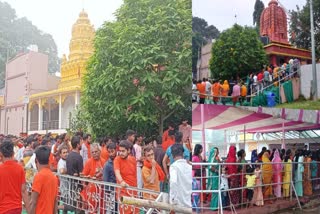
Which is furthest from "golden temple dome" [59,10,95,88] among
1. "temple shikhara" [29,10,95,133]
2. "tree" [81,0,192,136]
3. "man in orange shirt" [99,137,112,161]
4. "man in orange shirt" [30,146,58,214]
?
"man in orange shirt" [30,146,58,214]

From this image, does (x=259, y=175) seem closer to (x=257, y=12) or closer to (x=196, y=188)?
(x=196, y=188)

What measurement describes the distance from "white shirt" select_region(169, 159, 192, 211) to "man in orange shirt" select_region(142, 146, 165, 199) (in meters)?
0.65

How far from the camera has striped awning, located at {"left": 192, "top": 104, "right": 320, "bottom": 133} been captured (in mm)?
1070

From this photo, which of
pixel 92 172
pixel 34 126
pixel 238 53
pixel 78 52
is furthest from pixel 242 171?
pixel 34 126

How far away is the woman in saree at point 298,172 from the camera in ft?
3.61

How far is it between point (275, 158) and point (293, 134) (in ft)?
0.30

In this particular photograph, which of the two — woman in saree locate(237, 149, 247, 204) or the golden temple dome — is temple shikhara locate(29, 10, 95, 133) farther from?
woman in saree locate(237, 149, 247, 204)

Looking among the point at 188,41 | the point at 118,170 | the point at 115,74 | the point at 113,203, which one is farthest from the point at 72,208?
the point at 188,41

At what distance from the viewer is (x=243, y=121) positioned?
43.1 inches

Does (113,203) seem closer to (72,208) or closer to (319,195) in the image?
(72,208)

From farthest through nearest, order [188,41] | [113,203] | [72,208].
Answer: [72,208]
[113,203]
[188,41]

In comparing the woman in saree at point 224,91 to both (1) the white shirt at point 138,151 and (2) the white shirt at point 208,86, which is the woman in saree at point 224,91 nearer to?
(2) the white shirt at point 208,86

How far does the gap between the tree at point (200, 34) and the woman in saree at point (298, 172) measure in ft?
1.30

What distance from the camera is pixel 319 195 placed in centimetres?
109
